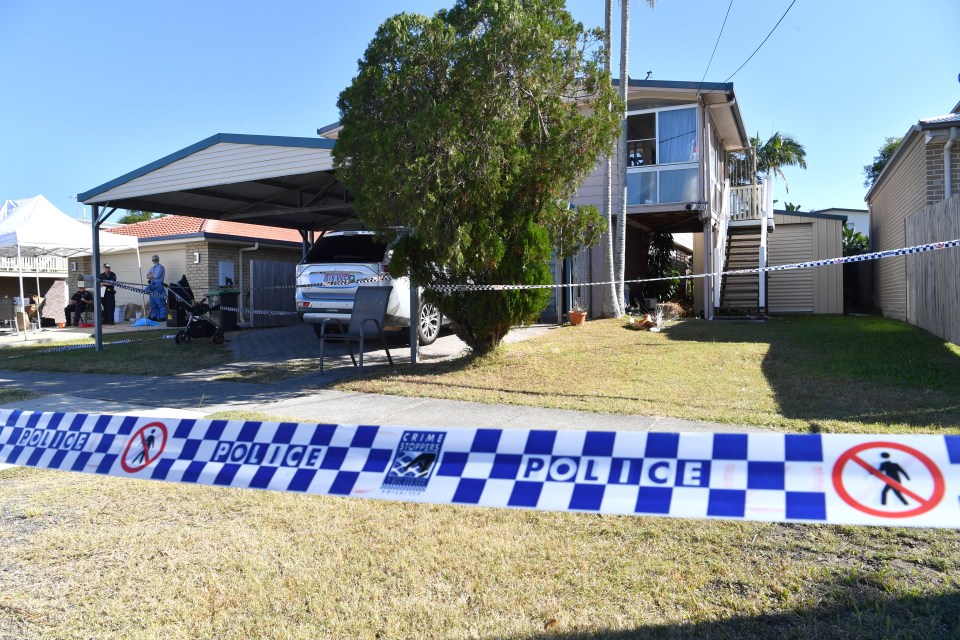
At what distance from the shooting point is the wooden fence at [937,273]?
8.78 meters

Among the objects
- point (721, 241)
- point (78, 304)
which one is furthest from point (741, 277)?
point (78, 304)

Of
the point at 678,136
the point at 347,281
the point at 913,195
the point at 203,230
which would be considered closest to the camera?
the point at 347,281

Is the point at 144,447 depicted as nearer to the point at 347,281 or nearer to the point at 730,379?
the point at 730,379

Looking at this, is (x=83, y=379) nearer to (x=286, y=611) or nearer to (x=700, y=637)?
(x=286, y=611)

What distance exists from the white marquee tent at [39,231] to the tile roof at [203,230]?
2.14 metres

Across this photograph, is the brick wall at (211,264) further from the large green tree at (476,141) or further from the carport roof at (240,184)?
the large green tree at (476,141)

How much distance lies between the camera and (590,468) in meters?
2.26

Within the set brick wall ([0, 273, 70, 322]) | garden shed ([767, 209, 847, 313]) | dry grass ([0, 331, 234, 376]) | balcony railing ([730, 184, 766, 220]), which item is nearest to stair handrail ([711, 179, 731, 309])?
balcony railing ([730, 184, 766, 220])

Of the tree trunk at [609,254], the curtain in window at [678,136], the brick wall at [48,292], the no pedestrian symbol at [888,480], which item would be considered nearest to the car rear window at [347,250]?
the tree trunk at [609,254]

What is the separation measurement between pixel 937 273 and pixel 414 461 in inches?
414

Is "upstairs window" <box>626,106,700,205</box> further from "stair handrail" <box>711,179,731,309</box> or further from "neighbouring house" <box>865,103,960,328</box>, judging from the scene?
"neighbouring house" <box>865,103,960,328</box>

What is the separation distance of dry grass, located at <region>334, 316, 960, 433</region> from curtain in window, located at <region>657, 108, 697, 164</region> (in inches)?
232

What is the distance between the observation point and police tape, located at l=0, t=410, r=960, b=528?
1975 mm

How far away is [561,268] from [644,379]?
27.0 feet
